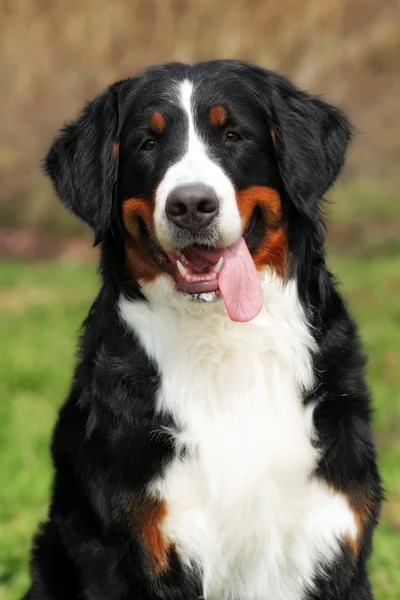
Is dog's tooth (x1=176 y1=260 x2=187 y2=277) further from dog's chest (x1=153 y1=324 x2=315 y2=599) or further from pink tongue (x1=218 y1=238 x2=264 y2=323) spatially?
dog's chest (x1=153 y1=324 x2=315 y2=599)

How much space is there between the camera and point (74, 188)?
327 cm

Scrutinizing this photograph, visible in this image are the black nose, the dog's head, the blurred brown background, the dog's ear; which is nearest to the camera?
the black nose

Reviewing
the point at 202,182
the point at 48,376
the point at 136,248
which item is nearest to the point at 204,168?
the point at 202,182

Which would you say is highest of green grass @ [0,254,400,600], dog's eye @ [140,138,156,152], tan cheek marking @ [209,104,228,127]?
tan cheek marking @ [209,104,228,127]

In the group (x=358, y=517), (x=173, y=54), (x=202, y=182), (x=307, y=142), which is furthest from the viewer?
(x=173, y=54)

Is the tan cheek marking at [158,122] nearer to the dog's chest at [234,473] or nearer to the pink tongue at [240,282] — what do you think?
the pink tongue at [240,282]

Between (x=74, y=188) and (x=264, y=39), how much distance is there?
35.6 feet

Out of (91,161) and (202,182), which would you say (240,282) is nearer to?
(202,182)

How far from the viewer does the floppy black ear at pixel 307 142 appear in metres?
3.12

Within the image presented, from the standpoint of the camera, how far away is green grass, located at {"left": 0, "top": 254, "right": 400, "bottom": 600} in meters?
4.64

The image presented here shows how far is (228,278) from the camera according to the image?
3.01 metres

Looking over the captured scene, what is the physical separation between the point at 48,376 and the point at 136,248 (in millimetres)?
4517

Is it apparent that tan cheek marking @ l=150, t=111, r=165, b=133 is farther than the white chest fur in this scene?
Yes

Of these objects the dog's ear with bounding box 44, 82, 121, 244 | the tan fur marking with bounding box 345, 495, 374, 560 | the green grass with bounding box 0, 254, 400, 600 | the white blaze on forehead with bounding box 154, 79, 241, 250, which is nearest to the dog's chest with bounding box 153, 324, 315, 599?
the tan fur marking with bounding box 345, 495, 374, 560
